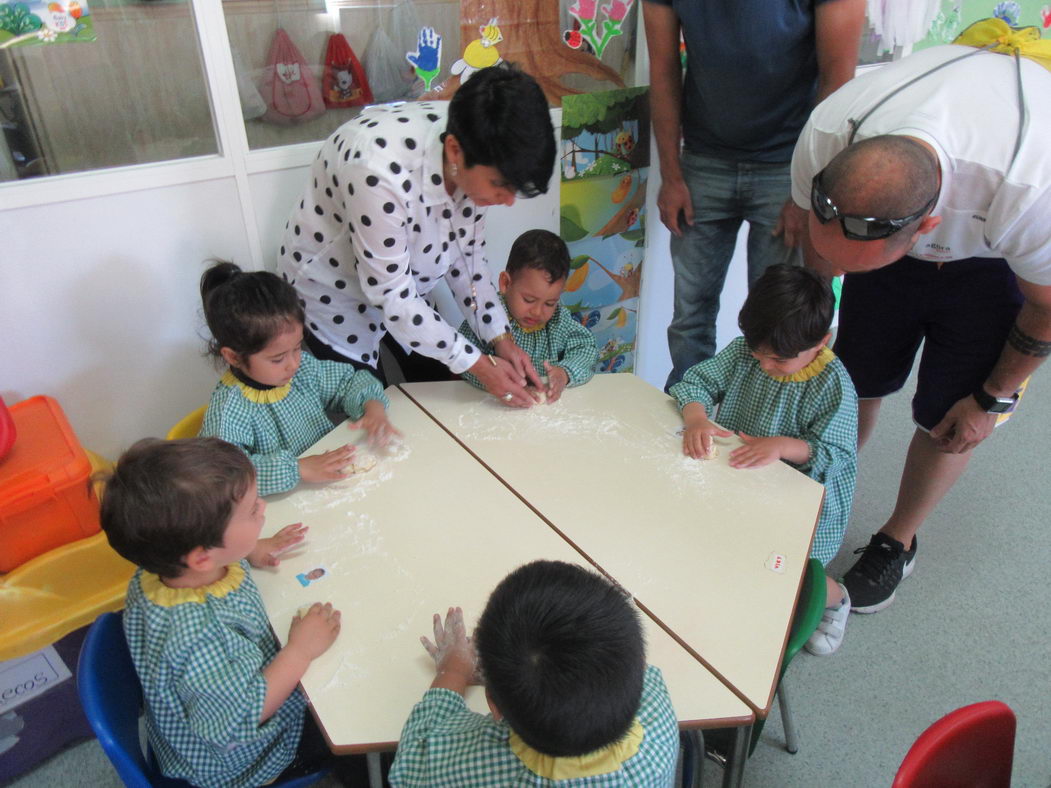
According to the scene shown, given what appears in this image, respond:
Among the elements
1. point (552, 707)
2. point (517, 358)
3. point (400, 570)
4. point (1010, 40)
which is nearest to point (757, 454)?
point (517, 358)

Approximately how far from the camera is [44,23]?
1614 mm

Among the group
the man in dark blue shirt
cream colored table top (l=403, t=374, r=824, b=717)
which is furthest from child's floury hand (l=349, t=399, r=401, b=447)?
the man in dark blue shirt

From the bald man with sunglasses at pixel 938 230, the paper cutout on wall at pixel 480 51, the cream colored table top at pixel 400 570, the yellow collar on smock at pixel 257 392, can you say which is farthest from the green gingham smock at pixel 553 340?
the paper cutout on wall at pixel 480 51

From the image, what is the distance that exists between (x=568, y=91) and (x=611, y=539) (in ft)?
5.51

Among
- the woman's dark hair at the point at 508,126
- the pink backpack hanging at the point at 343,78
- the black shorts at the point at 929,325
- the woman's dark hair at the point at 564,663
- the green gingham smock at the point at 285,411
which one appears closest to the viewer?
the woman's dark hair at the point at 564,663

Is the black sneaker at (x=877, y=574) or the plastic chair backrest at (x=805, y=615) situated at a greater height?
the plastic chair backrest at (x=805, y=615)

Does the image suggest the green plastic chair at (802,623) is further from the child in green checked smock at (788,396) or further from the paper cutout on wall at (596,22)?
the paper cutout on wall at (596,22)

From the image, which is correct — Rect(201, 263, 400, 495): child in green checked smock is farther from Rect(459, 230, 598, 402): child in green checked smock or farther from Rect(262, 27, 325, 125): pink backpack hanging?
Rect(262, 27, 325, 125): pink backpack hanging

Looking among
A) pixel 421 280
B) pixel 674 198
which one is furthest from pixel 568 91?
pixel 421 280

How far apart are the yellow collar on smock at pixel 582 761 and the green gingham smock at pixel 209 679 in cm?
46

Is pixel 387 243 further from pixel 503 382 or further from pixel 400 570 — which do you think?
pixel 400 570

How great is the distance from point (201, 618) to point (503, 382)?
0.86m

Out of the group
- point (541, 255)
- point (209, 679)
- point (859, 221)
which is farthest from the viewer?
point (541, 255)

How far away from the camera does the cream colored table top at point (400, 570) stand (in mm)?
1029
